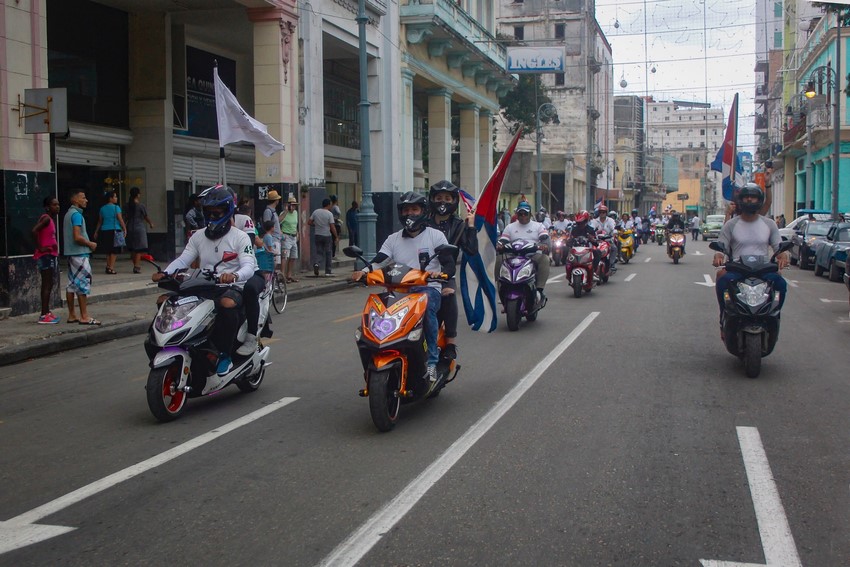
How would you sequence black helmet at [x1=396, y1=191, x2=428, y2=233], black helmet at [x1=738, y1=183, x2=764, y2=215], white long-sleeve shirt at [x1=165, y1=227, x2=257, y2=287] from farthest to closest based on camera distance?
1. black helmet at [x1=738, y1=183, x2=764, y2=215]
2. white long-sleeve shirt at [x1=165, y1=227, x2=257, y2=287]
3. black helmet at [x1=396, y1=191, x2=428, y2=233]

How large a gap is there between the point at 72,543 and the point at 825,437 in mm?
5061

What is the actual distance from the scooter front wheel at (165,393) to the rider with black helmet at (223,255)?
0.48m

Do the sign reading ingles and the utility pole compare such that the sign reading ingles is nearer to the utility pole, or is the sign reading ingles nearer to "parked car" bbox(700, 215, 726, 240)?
the utility pole

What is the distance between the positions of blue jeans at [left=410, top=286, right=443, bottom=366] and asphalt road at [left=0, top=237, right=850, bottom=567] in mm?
516

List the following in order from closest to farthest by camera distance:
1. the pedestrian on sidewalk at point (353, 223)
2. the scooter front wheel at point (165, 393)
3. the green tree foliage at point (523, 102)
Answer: the scooter front wheel at point (165, 393) < the pedestrian on sidewalk at point (353, 223) < the green tree foliage at point (523, 102)

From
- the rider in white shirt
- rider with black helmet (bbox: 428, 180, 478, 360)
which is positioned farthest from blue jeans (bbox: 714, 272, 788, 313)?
the rider in white shirt

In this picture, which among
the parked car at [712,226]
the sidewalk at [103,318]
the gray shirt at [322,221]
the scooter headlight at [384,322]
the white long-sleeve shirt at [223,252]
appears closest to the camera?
the scooter headlight at [384,322]

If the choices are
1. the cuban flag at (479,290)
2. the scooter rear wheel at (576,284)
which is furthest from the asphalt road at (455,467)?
the scooter rear wheel at (576,284)

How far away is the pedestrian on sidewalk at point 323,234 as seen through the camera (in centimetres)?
2062

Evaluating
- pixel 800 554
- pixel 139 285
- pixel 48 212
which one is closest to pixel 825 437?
pixel 800 554

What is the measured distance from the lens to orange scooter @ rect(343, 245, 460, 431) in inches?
258

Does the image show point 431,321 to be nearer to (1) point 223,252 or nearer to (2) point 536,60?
(1) point 223,252

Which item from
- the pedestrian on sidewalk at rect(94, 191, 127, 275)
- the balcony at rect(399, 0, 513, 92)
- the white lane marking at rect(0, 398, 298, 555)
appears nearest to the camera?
the white lane marking at rect(0, 398, 298, 555)

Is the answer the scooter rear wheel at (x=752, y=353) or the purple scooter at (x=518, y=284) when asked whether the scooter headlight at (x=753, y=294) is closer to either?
the scooter rear wheel at (x=752, y=353)
